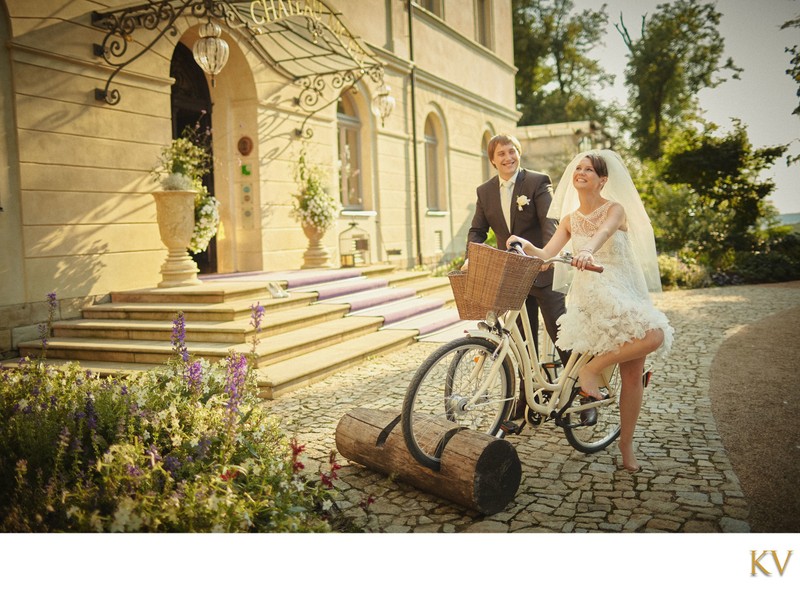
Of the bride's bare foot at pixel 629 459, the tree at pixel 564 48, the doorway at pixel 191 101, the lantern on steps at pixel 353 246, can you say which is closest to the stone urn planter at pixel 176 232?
the doorway at pixel 191 101

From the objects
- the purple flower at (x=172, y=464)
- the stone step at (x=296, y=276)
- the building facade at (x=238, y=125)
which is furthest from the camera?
the stone step at (x=296, y=276)

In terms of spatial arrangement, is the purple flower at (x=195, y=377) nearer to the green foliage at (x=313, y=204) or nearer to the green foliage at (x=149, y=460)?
the green foliage at (x=149, y=460)

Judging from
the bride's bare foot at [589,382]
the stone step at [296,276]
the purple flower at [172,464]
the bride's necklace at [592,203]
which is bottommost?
the purple flower at [172,464]

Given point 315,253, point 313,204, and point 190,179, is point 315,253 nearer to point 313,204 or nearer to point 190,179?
point 313,204

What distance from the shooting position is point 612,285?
337 centimetres

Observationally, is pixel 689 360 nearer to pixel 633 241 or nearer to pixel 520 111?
pixel 633 241

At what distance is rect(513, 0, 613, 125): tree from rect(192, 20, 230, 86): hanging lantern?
3268mm

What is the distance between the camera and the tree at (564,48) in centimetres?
453

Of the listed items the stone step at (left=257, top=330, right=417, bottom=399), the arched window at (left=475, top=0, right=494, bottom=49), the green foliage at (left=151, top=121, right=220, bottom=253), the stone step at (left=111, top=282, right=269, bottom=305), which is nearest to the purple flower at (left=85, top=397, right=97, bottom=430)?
the stone step at (left=257, top=330, right=417, bottom=399)

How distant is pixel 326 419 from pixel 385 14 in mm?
10197

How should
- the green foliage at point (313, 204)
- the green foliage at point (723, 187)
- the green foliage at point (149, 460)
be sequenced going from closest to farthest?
1. the green foliage at point (149, 460)
2. the green foliage at point (313, 204)
3. the green foliage at point (723, 187)

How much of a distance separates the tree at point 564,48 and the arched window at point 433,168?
8.20ft

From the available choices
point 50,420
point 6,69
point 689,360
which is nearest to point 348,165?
point 6,69

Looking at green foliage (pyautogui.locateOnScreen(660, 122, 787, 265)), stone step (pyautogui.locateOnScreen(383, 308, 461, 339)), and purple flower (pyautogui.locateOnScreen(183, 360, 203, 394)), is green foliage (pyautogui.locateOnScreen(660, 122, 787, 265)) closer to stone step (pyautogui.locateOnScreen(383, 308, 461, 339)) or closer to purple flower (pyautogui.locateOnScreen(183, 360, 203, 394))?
stone step (pyautogui.locateOnScreen(383, 308, 461, 339))
